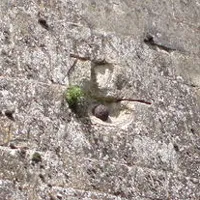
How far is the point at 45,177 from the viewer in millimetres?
4551

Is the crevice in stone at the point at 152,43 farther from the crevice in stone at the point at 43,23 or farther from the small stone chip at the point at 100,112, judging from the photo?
the crevice in stone at the point at 43,23

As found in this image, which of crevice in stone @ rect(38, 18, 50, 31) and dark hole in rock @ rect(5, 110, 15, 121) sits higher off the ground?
crevice in stone @ rect(38, 18, 50, 31)

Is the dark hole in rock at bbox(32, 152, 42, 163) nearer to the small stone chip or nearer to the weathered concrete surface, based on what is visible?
the weathered concrete surface

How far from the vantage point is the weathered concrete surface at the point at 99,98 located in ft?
15.1

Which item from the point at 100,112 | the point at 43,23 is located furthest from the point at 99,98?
the point at 43,23

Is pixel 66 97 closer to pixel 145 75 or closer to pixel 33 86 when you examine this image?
pixel 33 86

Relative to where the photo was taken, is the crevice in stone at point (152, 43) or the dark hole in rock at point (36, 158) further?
the crevice in stone at point (152, 43)

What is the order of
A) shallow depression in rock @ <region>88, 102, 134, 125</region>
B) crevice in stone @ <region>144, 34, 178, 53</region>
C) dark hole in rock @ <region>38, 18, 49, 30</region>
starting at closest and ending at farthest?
dark hole in rock @ <region>38, 18, 49, 30</region> < shallow depression in rock @ <region>88, 102, 134, 125</region> < crevice in stone @ <region>144, 34, 178, 53</region>

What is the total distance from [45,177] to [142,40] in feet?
4.64

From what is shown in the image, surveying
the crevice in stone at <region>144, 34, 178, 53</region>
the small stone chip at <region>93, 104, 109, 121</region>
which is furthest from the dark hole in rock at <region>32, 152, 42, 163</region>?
the crevice in stone at <region>144, 34, 178, 53</region>

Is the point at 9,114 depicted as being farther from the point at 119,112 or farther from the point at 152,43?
the point at 152,43

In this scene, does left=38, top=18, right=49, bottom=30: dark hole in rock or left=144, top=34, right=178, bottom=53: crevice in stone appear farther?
left=144, top=34, right=178, bottom=53: crevice in stone

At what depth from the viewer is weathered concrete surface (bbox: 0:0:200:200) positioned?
4.59m

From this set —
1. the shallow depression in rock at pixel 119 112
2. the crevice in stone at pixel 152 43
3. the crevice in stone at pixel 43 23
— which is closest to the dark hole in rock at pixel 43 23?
the crevice in stone at pixel 43 23
